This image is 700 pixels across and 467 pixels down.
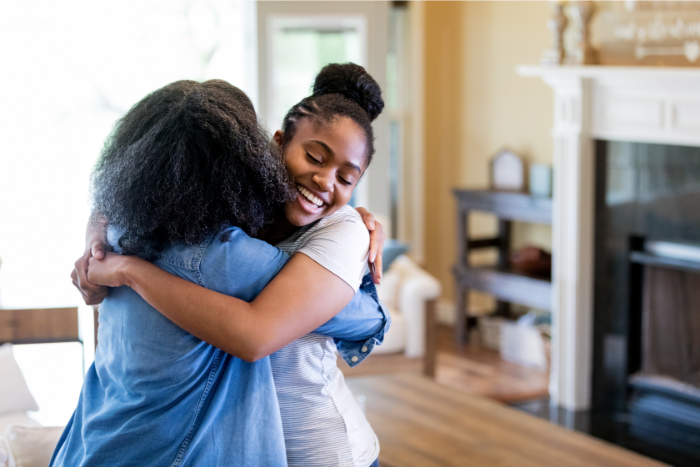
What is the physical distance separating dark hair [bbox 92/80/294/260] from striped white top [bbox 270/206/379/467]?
0.46ft

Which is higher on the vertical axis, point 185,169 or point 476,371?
point 185,169

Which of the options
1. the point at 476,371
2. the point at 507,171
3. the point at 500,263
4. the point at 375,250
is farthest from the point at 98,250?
the point at 500,263

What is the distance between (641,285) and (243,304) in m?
2.88

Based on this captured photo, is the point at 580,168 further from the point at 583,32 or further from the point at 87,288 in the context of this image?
the point at 87,288

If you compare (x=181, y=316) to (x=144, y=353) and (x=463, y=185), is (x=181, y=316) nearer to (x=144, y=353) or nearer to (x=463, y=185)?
(x=144, y=353)

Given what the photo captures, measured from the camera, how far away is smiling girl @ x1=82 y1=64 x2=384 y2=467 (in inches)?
37.4

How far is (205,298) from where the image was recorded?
95 cm

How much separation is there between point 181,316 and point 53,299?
3.26 metres

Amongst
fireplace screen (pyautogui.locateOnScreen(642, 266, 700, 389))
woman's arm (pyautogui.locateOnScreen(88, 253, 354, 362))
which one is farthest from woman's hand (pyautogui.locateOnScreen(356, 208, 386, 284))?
fireplace screen (pyautogui.locateOnScreen(642, 266, 700, 389))

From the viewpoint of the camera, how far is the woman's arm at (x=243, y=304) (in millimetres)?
942

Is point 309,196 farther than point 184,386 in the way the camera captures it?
Yes

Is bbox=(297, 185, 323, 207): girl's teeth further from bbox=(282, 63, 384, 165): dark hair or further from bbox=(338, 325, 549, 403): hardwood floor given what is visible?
bbox=(338, 325, 549, 403): hardwood floor

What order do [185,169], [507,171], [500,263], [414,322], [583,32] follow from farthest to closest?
[500,263] < [507,171] < [414,322] < [583,32] < [185,169]

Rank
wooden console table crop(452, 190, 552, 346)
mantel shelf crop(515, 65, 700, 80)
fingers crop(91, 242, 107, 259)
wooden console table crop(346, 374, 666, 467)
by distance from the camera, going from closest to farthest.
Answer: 1. fingers crop(91, 242, 107, 259)
2. wooden console table crop(346, 374, 666, 467)
3. mantel shelf crop(515, 65, 700, 80)
4. wooden console table crop(452, 190, 552, 346)
